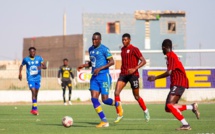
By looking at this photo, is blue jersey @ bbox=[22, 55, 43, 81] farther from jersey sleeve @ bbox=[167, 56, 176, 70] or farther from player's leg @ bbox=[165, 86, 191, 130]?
jersey sleeve @ bbox=[167, 56, 176, 70]

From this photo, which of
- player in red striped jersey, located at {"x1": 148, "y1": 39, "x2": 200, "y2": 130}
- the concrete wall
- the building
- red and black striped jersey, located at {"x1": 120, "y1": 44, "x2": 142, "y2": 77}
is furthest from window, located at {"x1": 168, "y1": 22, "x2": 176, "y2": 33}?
player in red striped jersey, located at {"x1": 148, "y1": 39, "x2": 200, "y2": 130}

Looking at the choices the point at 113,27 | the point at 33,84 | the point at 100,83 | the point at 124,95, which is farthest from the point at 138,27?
the point at 100,83

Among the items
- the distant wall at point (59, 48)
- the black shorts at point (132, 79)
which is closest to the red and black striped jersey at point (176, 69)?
the black shorts at point (132, 79)

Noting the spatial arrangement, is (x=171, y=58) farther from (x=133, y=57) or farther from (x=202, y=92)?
(x=202, y=92)

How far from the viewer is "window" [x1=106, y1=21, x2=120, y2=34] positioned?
255 feet

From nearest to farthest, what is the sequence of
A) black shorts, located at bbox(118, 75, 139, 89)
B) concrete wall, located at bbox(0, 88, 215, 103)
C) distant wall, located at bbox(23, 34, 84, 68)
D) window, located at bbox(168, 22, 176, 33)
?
black shorts, located at bbox(118, 75, 139, 89) < concrete wall, located at bbox(0, 88, 215, 103) < window, located at bbox(168, 22, 176, 33) < distant wall, located at bbox(23, 34, 84, 68)

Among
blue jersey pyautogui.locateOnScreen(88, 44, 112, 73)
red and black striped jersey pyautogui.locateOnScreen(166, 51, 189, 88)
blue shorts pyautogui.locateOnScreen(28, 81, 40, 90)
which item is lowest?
blue shorts pyautogui.locateOnScreen(28, 81, 40, 90)

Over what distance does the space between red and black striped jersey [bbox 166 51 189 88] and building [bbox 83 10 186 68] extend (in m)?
61.6

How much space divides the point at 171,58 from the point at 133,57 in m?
4.08

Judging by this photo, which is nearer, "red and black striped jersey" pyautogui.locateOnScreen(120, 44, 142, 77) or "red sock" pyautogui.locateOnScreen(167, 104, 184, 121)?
"red sock" pyautogui.locateOnScreen(167, 104, 184, 121)

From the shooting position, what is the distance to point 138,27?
254ft

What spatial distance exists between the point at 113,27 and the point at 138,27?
3.04m

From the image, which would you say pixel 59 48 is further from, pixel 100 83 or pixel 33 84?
pixel 100 83

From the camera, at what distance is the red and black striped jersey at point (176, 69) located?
1498 centimetres
